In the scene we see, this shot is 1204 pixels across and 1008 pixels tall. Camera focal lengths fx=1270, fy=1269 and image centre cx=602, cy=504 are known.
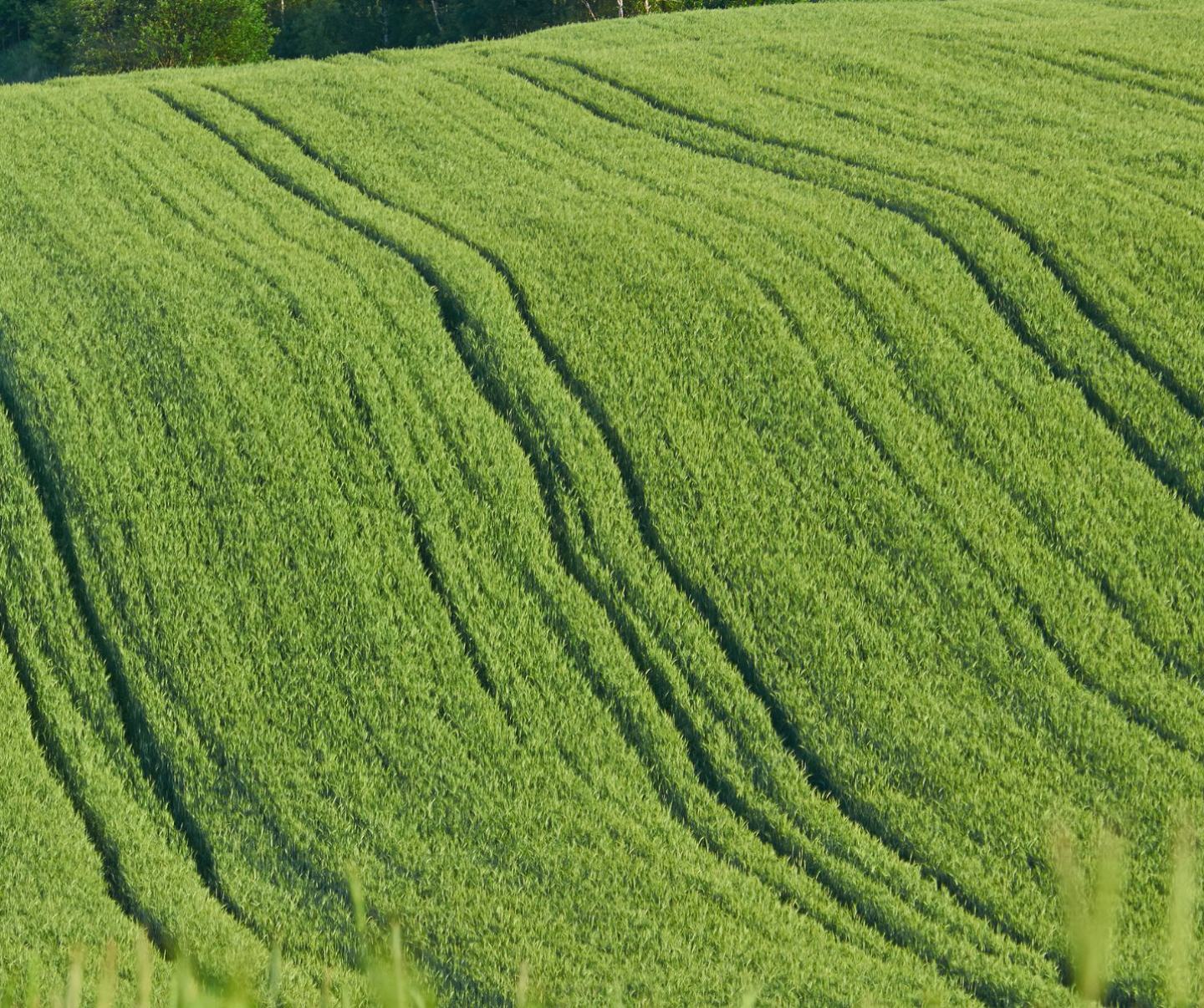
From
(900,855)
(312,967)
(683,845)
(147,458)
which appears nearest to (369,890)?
(312,967)

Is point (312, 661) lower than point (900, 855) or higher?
higher

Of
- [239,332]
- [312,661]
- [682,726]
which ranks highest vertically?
[239,332]

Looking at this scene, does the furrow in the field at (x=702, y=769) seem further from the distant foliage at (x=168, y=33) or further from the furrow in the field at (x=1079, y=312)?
the distant foliage at (x=168, y=33)

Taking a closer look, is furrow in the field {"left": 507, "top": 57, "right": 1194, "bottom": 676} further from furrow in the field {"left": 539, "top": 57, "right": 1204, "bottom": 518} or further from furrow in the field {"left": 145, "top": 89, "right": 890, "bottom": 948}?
furrow in the field {"left": 145, "top": 89, "right": 890, "bottom": 948}

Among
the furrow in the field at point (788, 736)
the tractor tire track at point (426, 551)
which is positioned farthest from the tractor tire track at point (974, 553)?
the tractor tire track at point (426, 551)

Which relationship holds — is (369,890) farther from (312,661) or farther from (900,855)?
(900,855)

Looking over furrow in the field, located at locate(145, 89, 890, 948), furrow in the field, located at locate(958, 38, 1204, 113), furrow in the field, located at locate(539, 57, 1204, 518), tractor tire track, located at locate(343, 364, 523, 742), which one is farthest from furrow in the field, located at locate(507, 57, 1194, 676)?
furrow in the field, located at locate(958, 38, 1204, 113)
